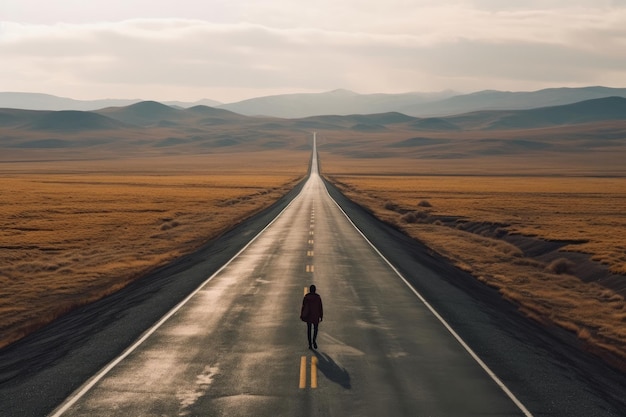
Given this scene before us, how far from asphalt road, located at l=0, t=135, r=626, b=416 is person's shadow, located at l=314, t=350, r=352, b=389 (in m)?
0.04

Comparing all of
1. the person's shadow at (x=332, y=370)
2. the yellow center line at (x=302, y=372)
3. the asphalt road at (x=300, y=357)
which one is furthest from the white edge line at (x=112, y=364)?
the person's shadow at (x=332, y=370)

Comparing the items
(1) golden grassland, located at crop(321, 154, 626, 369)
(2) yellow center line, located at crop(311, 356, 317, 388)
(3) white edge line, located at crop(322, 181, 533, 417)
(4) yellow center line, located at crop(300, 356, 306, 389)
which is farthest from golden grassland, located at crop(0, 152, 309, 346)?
(1) golden grassland, located at crop(321, 154, 626, 369)

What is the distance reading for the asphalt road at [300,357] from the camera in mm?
12070

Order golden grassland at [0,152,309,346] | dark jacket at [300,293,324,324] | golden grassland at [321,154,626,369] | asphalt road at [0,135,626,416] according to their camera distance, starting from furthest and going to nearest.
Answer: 1. golden grassland at [0,152,309,346]
2. golden grassland at [321,154,626,369]
3. dark jacket at [300,293,324,324]
4. asphalt road at [0,135,626,416]

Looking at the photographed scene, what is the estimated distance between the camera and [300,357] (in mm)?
14984

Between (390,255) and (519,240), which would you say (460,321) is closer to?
(390,255)

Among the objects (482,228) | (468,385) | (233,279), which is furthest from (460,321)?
(482,228)

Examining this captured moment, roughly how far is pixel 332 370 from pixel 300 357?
4.04ft

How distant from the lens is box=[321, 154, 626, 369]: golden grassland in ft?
72.8

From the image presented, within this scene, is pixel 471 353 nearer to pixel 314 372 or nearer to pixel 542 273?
pixel 314 372

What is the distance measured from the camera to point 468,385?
1312 cm

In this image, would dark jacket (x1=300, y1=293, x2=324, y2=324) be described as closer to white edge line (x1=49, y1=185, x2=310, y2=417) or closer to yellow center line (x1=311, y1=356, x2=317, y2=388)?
yellow center line (x1=311, y1=356, x2=317, y2=388)

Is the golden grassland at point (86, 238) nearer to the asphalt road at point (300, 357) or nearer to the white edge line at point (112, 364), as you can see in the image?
the asphalt road at point (300, 357)

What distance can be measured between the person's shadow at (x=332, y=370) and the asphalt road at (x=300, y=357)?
4cm
